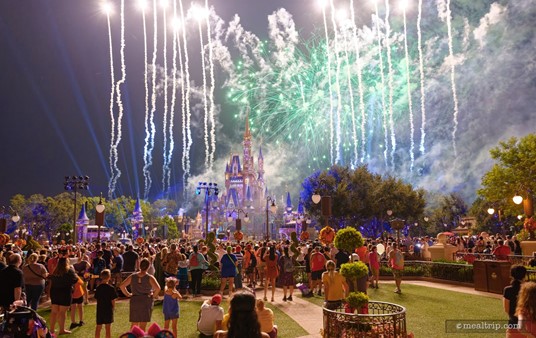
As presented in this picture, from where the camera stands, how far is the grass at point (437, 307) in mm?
11234

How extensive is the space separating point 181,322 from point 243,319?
9.18 m

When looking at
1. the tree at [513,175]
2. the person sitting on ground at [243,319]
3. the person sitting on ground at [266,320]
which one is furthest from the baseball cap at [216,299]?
the tree at [513,175]

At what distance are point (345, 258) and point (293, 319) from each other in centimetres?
398

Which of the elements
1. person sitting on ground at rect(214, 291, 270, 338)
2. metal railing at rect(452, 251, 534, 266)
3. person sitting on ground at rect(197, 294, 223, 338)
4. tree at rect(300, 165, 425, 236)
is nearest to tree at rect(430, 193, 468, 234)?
tree at rect(300, 165, 425, 236)

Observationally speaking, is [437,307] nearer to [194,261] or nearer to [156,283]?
[194,261]

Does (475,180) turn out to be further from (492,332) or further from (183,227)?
(492,332)

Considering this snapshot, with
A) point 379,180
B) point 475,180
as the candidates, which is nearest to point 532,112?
point 475,180

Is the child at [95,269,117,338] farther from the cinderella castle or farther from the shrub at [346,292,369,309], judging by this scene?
the cinderella castle

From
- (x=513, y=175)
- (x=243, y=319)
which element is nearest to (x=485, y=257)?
(x=513, y=175)

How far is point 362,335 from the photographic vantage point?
6.80 m

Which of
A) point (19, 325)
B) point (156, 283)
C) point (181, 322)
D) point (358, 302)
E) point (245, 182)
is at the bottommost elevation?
point (181, 322)

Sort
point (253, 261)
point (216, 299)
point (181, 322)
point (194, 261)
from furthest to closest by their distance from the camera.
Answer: point (253, 261) < point (194, 261) < point (181, 322) < point (216, 299)

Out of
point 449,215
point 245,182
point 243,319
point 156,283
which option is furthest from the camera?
point 245,182

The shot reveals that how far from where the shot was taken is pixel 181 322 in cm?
1251
